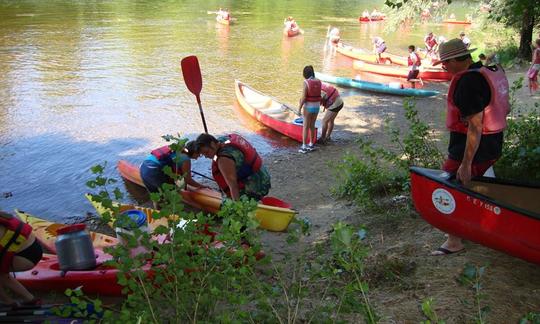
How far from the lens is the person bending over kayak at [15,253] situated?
3863mm

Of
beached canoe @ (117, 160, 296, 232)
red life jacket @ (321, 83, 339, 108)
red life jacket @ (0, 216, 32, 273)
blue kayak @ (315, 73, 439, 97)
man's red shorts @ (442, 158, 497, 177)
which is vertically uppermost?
man's red shorts @ (442, 158, 497, 177)

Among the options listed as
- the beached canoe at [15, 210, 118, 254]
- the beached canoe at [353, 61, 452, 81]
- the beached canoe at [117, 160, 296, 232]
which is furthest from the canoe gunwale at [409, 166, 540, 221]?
the beached canoe at [353, 61, 452, 81]

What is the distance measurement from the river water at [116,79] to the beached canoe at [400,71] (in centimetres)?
66

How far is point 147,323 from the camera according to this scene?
93.3 inches

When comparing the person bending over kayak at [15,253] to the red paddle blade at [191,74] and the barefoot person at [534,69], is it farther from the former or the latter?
the barefoot person at [534,69]

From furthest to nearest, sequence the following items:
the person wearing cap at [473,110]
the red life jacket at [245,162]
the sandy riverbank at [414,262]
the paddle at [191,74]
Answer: the paddle at [191,74] < the red life jacket at [245,162] < the person wearing cap at [473,110] < the sandy riverbank at [414,262]

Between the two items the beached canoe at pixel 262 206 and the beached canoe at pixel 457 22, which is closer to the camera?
the beached canoe at pixel 262 206

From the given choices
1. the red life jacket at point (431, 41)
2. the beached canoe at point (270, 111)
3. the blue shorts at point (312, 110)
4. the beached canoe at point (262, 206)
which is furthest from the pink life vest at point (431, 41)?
the beached canoe at point (262, 206)

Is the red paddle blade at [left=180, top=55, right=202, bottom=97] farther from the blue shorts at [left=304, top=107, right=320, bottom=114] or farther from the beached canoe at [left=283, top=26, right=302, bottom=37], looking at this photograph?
the beached canoe at [left=283, top=26, right=302, bottom=37]

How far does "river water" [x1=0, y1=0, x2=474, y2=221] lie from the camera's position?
8969mm

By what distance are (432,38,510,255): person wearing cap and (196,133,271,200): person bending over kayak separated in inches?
85.4

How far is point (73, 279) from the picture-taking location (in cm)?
452

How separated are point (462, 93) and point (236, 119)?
856cm

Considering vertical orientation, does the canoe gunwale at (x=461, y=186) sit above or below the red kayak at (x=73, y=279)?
above
